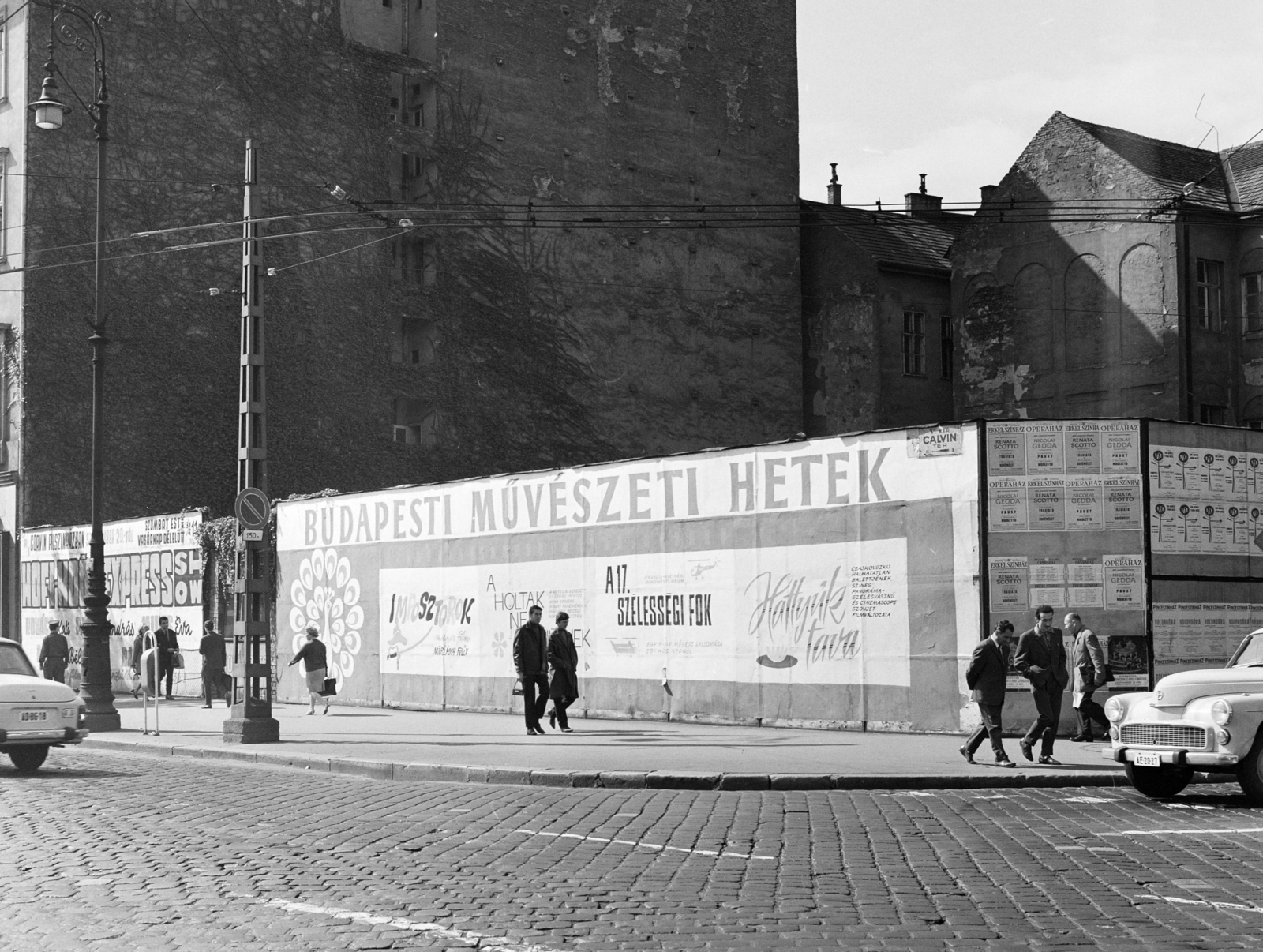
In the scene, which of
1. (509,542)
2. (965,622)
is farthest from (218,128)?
(965,622)

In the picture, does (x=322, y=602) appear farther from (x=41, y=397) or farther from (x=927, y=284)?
(x=927, y=284)

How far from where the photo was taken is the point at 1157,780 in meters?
14.5

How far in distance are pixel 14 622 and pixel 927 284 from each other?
28164 mm

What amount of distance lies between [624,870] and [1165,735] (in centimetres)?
642

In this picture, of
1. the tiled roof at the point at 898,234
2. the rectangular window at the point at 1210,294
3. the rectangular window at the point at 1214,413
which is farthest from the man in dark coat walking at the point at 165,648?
the rectangular window at the point at 1210,294

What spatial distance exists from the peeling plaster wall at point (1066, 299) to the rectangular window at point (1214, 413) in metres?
1.04

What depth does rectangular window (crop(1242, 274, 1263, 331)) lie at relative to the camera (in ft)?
131

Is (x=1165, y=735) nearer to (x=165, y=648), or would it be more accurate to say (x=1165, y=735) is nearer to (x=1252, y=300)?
(x=165, y=648)

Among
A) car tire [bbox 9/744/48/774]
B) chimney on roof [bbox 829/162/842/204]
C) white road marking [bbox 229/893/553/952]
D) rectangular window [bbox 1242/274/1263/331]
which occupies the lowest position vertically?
car tire [bbox 9/744/48/774]

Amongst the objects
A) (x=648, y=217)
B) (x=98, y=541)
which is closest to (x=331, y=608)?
(x=98, y=541)

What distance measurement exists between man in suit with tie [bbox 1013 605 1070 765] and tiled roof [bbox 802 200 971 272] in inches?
1199

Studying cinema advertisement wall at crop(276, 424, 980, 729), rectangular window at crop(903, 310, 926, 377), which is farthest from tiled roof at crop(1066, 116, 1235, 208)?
cinema advertisement wall at crop(276, 424, 980, 729)

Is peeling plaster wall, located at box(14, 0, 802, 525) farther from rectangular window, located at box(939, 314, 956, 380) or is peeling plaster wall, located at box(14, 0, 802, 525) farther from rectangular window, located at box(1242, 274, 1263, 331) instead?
rectangular window, located at box(1242, 274, 1263, 331)

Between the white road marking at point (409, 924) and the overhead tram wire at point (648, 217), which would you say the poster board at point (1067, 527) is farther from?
the overhead tram wire at point (648, 217)
